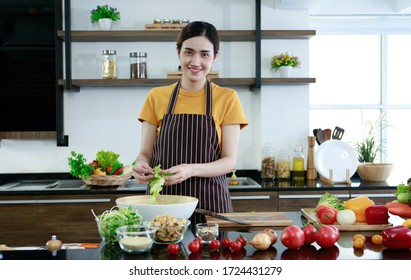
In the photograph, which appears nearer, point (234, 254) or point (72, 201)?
point (234, 254)

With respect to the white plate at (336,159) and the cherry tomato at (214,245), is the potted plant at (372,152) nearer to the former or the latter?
the white plate at (336,159)

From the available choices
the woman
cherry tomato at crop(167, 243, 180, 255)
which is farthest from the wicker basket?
cherry tomato at crop(167, 243, 180, 255)

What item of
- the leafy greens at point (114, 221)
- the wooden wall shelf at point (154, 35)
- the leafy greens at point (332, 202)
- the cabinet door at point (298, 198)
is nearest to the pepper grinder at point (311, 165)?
the cabinet door at point (298, 198)

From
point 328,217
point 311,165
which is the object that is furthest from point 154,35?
point 328,217

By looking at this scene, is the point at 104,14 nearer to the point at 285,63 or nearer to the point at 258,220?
the point at 285,63

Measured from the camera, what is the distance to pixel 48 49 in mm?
4676

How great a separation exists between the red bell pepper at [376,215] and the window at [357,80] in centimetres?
276

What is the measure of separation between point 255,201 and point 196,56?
1.82 m

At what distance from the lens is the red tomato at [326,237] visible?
1949 millimetres

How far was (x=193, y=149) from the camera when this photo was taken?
9.34 ft

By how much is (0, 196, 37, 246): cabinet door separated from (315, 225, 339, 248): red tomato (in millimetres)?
2644

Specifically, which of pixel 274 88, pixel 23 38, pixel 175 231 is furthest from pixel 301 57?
pixel 175 231

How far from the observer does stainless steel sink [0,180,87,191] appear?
4254 millimetres

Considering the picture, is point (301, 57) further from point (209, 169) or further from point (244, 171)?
point (209, 169)
